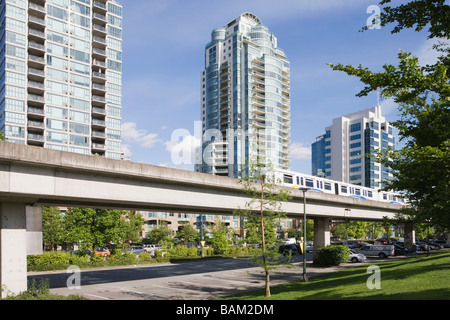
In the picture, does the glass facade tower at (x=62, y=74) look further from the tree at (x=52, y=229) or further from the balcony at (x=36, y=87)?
the tree at (x=52, y=229)

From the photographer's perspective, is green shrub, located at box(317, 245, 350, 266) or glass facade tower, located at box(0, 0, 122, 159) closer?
green shrub, located at box(317, 245, 350, 266)

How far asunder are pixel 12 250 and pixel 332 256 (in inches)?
1111

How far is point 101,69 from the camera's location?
81125mm

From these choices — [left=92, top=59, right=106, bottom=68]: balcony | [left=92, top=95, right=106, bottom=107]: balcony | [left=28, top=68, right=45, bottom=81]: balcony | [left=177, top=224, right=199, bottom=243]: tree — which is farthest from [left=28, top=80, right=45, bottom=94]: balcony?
[left=177, top=224, right=199, bottom=243]: tree

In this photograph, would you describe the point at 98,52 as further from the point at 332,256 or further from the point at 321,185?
the point at 332,256

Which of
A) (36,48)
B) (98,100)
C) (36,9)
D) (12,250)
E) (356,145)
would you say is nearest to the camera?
(12,250)

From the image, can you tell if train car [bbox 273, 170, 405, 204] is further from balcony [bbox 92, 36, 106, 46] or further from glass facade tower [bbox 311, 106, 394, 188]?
glass facade tower [bbox 311, 106, 394, 188]

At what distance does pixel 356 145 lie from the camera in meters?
133

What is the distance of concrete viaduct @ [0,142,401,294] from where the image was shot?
15.9m

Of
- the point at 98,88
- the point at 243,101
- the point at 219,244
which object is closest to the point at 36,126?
the point at 98,88

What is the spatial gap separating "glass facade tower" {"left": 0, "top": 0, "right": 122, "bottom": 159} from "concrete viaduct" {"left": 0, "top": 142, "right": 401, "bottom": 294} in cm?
5510

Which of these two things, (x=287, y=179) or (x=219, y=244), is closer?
(x=287, y=179)
